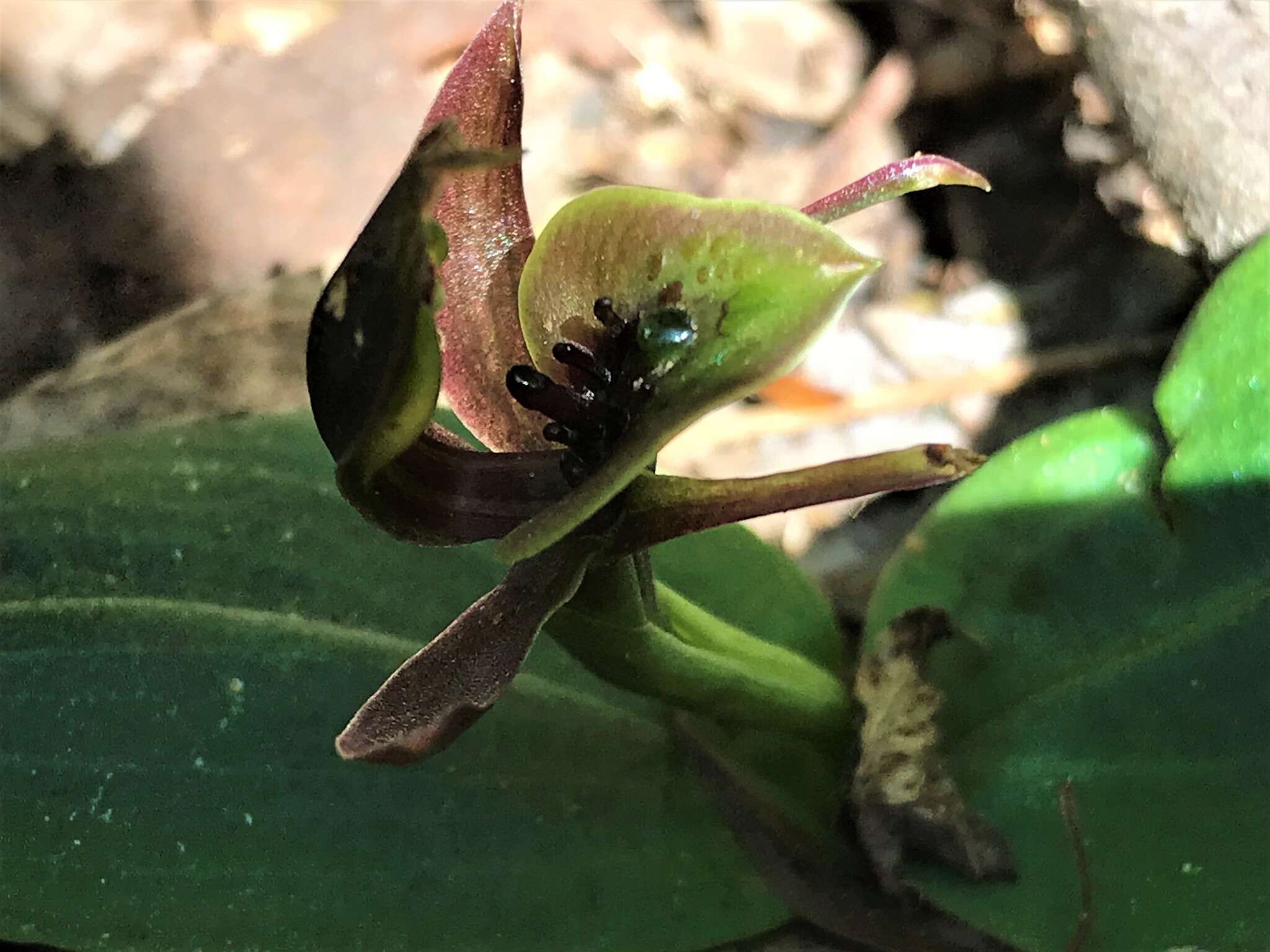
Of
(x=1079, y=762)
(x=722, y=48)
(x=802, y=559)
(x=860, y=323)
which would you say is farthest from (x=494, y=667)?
(x=722, y=48)

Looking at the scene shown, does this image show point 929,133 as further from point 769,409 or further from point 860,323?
point 769,409

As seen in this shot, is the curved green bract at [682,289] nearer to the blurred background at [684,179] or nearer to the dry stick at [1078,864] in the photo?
the dry stick at [1078,864]

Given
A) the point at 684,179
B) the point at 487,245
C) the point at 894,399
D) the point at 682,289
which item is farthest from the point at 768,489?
the point at 684,179

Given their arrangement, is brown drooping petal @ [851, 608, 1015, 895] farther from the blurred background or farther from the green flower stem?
the blurred background

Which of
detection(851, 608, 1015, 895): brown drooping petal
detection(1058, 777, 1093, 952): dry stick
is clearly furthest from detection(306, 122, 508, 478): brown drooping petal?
detection(1058, 777, 1093, 952): dry stick

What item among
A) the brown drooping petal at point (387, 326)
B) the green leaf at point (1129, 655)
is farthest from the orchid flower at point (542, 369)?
the green leaf at point (1129, 655)
